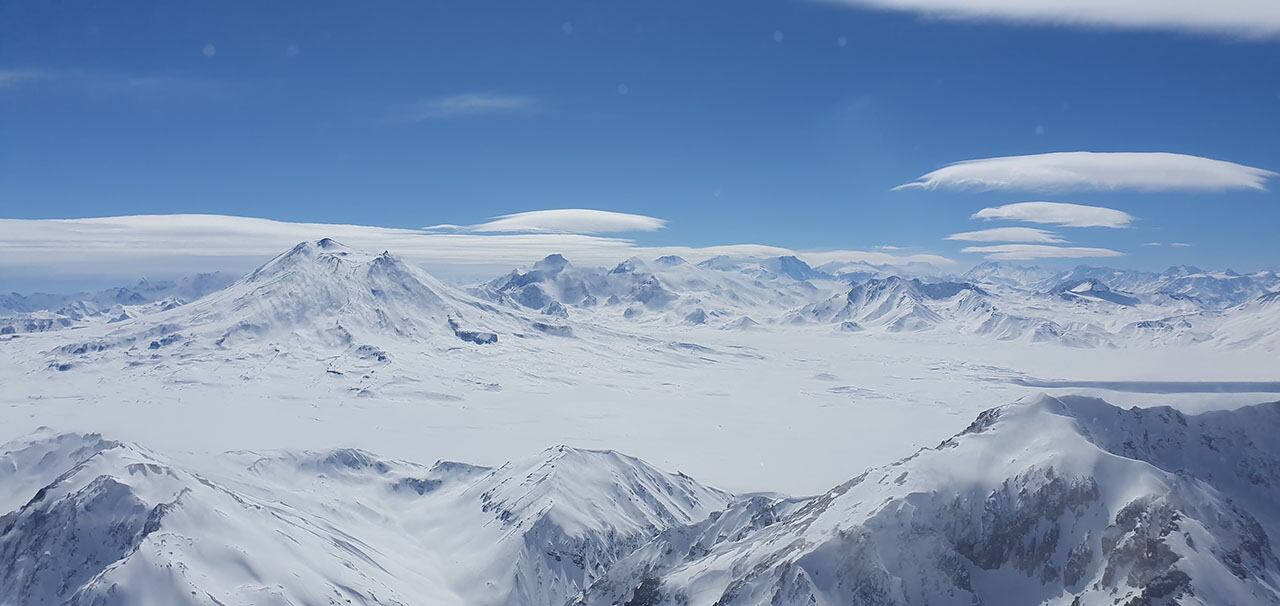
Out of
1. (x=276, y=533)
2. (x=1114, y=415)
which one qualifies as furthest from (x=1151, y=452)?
(x=276, y=533)

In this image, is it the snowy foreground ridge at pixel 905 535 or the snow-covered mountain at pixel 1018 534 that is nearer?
the snow-covered mountain at pixel 1018 534

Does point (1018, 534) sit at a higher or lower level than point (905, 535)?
higher

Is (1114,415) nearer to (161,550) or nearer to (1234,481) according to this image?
(1234,481)

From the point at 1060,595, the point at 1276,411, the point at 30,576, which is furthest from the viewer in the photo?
the point at 1276,411

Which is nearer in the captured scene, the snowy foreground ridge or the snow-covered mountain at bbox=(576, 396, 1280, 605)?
the snow-covered mountain at bbox=(576, 396, 1280, 605)
